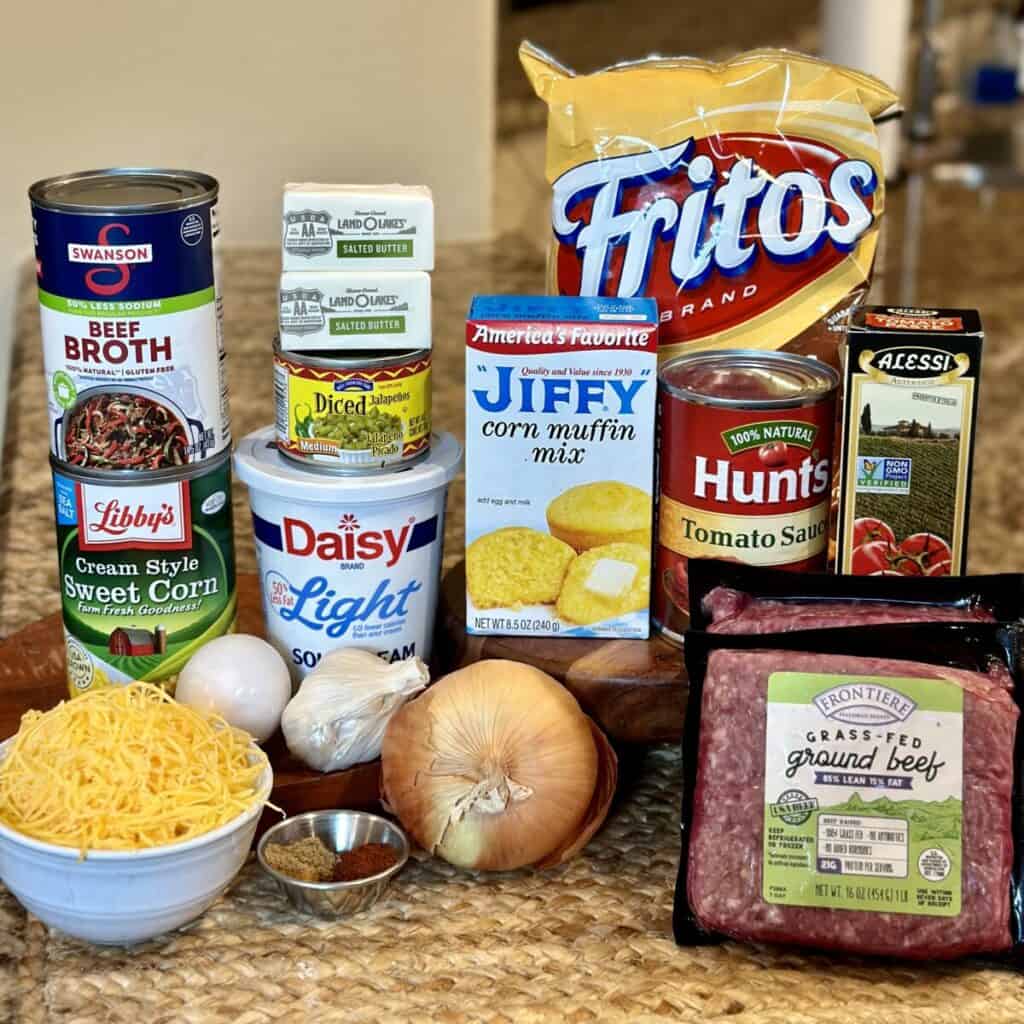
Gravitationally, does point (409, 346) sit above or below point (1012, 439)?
above

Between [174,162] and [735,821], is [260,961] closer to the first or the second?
[735,821]

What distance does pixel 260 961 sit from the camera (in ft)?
3.36

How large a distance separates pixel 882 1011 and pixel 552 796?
26cm

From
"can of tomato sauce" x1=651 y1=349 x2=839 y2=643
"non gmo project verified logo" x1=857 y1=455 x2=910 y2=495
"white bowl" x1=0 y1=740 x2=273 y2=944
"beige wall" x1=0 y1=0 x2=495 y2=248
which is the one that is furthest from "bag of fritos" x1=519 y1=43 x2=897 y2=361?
"beige wall" x1=0 y1=0 x2=495 y2=248

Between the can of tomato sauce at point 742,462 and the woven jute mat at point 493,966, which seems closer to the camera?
the woven jute mat at point 493,966

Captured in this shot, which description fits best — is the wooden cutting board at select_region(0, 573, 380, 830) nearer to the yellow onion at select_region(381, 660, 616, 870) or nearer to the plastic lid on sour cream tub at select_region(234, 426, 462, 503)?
the yellow onion at select_region(381, 660, 616, 870)

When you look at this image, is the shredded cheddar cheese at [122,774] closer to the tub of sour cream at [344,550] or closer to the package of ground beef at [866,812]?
the tub of sour cream at [344,550]

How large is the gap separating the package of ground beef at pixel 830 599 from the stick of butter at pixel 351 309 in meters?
0.27

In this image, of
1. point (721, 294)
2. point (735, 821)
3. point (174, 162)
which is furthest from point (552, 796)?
point (174, 162)

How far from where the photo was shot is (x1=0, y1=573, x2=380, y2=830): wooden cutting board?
1149 mm

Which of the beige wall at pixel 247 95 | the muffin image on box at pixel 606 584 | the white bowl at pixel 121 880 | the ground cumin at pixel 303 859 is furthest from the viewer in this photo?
the beige wall at pixel 247 95

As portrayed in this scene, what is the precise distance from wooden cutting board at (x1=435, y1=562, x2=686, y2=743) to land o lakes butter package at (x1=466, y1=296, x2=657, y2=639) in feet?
0.04

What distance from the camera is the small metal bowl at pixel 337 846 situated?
3.48ft

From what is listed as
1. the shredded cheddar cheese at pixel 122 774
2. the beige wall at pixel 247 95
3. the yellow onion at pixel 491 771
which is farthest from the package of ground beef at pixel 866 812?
the beige wall at pixel 247 95
